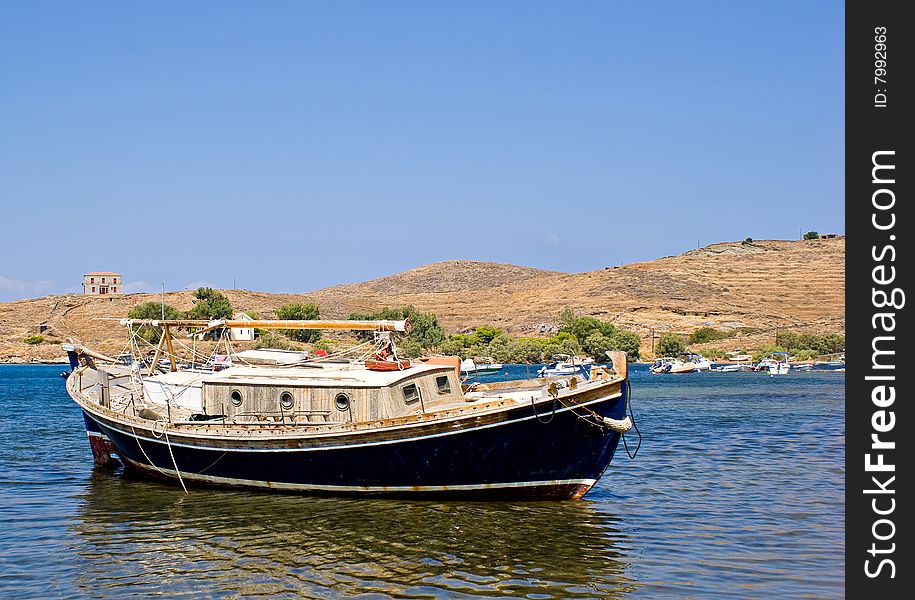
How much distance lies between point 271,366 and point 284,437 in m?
4.03

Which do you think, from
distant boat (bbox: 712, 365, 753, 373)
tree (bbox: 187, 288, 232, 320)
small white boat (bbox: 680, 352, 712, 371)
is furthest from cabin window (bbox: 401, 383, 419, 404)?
tree (bbox: 187, 288, 232, 320)

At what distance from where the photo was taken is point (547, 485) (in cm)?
2427

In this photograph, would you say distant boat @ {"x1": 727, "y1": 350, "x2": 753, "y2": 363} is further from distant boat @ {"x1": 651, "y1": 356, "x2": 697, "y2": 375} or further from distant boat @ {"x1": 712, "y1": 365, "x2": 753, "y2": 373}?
distant boat @ {"x1": 651, "y1": 356, "x2": 697, "y2": 375}

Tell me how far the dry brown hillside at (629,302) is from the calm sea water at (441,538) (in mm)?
98012

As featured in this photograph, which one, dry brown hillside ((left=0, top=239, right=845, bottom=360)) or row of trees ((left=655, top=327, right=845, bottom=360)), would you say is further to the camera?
dry brown hillside ((left=0, top=239, right=845, bottom=360))

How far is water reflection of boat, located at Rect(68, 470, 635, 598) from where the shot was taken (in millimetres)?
18109

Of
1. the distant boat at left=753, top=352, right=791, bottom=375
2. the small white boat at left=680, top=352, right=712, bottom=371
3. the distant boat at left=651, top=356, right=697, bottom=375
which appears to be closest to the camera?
the distant boat at left=753, top=352, right=791, bottom=375

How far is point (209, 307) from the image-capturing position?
437ft

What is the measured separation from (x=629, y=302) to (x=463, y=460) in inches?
5434

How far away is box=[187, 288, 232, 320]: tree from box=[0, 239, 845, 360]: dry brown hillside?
567 cm

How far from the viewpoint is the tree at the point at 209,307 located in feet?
420

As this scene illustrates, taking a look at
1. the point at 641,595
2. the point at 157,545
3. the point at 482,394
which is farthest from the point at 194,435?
the point at 641,595

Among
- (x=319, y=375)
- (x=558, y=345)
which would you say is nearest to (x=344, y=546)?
(x=319, y=375)
